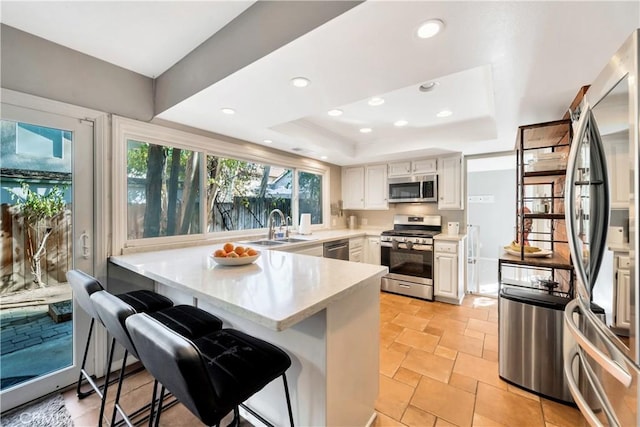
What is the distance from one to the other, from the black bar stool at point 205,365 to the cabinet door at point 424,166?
371 cm

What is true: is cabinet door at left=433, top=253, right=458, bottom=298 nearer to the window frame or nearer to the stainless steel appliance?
the stainless steel appliance

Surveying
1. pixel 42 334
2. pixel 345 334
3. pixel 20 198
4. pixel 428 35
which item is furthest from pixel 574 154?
pixel 42 334

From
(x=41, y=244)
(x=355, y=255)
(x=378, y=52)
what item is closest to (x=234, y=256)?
(x=41, y=244)

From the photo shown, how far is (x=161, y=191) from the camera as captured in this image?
2.55m

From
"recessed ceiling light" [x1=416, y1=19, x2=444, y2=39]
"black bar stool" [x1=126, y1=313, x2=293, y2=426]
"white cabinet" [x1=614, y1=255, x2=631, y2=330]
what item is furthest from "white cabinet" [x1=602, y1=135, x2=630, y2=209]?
"black bar stool" [x1=126, y1=313, x2=293, y2=426]

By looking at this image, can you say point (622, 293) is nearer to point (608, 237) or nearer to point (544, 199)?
point (608, 237)

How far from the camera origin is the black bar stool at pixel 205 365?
0.80 meters

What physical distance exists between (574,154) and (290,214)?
341 cm

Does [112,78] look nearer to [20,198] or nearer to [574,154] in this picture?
[20,198]

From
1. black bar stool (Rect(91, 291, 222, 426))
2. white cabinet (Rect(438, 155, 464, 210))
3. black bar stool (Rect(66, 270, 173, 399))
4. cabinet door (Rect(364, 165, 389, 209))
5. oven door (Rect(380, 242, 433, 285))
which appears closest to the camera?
black bar stool (Rect(91, 291, 222, 426))

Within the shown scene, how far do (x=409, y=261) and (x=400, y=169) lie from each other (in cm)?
153

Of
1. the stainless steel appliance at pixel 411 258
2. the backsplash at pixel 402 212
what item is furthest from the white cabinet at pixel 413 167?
the stainless steel appliance at pixel 411 258

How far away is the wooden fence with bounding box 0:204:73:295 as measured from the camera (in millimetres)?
1735

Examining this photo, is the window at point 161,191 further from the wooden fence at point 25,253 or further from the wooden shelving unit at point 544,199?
the wooden shelving unit at point 544,199
